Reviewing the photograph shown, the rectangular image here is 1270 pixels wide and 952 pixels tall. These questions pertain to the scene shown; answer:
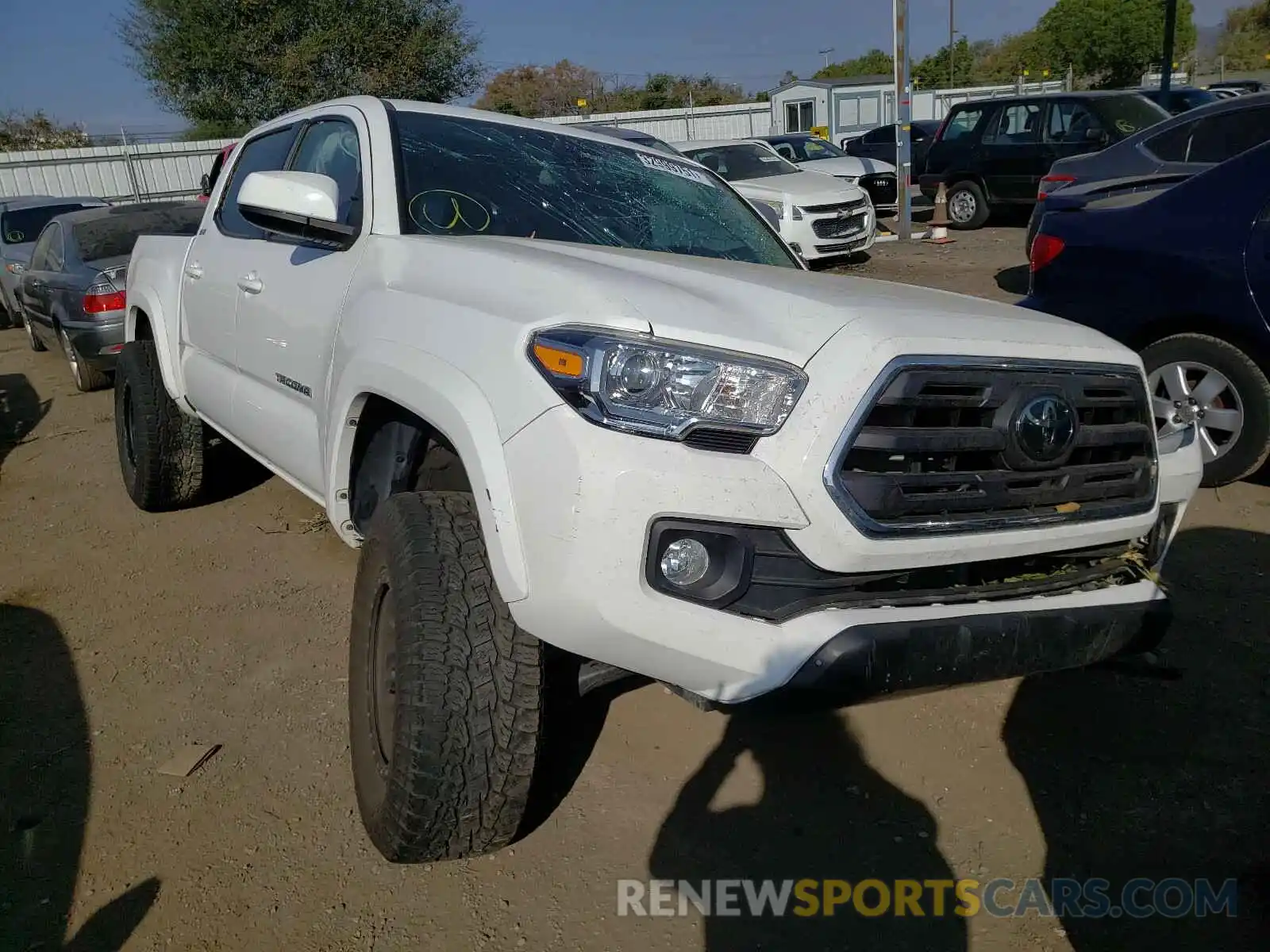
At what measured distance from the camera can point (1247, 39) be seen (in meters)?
61.9

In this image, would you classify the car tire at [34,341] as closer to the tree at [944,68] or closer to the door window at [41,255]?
the door window at [41,255]

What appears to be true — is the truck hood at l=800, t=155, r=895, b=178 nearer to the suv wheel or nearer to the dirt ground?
the suv wheel

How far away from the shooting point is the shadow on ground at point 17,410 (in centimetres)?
696

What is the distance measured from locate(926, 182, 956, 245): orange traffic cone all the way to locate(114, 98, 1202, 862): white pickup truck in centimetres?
1077

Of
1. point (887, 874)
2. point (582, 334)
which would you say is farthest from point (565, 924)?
point (582, 334)

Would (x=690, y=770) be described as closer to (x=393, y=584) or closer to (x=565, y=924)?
(x=565, y=924)

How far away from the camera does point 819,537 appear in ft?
6.25

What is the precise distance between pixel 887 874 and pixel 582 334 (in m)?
1.46

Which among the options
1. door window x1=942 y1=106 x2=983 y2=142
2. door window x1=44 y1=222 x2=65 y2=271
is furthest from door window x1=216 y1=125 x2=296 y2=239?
door window x1=942 y1=106 x2=983 y2=142

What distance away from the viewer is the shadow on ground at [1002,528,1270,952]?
2.15 metres

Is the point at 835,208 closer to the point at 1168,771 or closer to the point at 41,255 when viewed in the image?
the point at 41,255

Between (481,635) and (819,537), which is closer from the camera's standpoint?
(819,537)

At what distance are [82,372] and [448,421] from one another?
7.04 m

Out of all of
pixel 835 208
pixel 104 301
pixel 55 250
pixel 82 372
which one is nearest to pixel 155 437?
pixel 104 301
